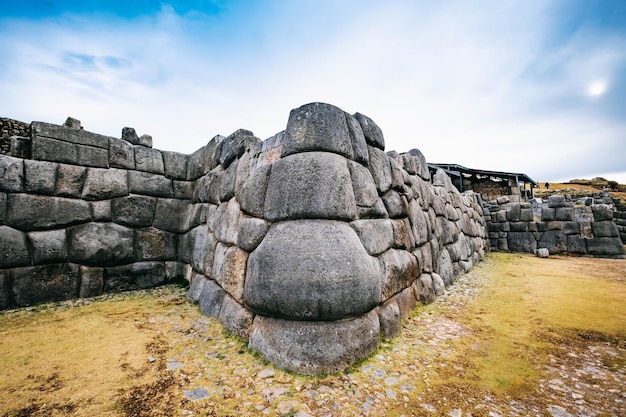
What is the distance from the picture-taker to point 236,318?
2.57 meters

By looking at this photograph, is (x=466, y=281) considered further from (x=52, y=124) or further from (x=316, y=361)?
(x=52, y=124)

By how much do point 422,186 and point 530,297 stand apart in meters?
2.22

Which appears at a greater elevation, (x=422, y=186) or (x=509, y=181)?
(x=509, y=181)

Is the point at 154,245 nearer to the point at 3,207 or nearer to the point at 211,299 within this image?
the point at 3,207

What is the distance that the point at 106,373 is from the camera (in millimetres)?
1966

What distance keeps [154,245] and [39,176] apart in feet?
5.44

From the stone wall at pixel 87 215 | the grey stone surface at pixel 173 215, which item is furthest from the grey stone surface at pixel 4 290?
the grey stone surface at pixel 173 215

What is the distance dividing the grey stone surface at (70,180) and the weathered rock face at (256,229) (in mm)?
14

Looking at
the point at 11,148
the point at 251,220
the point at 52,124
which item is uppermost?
the point at 52,124

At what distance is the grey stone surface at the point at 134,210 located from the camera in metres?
4.08

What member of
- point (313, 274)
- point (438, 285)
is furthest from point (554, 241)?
point (313, 274)

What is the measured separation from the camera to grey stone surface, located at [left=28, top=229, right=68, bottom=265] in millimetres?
3383

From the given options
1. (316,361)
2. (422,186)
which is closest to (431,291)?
(422,186)

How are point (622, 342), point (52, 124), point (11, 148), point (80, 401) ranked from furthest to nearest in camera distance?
point (52, 124), point (11, 148), point (622, 342), point (80, 401)
